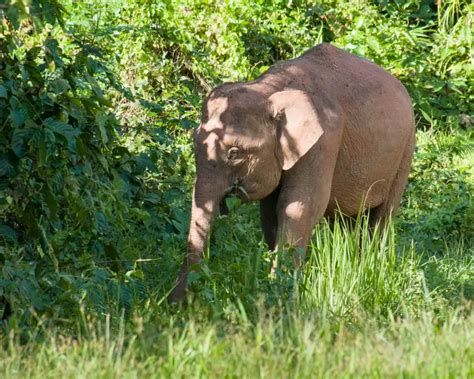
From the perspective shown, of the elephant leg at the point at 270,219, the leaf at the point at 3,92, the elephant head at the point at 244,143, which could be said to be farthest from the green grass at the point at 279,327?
the leaf at the point at 3,92

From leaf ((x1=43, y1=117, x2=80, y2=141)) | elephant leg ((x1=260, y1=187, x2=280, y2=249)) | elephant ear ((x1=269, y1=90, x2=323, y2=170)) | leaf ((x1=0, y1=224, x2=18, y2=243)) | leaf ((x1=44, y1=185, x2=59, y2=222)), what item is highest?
leaf ((x1=43, y1=117, x2=80, y2=141))

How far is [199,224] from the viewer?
7875 millimetres

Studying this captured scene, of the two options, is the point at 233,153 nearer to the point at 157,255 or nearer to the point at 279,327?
the point at 157,255

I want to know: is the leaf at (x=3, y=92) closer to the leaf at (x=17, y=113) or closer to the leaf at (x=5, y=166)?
the leaf at (x=17, y=113)

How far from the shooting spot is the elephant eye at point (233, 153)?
8.05m

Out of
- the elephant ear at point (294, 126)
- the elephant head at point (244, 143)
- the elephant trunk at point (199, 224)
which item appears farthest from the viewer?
the elephant ear at point (294, 126)

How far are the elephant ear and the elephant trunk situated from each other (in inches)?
22.4

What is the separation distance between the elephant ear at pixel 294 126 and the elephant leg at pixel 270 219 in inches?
25.5

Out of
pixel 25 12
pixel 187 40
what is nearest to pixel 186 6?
pixel 187 40

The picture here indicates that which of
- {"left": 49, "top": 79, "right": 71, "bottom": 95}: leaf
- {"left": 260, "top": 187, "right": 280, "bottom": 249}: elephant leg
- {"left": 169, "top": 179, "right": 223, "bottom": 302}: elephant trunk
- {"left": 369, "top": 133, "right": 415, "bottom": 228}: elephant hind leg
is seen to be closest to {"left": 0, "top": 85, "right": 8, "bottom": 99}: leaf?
{"left": 49, "top": 79, "right": 71, "bottom": 95}: leaf

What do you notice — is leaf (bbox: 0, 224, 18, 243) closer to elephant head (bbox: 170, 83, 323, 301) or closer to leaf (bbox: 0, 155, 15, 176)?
leaf (bbox: 0, 155, 15, 176)

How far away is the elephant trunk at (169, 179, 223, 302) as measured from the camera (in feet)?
25.4

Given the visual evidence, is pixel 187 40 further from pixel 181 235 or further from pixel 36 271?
pixel 36 271

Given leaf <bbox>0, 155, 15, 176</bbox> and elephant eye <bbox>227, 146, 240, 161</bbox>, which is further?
elephant eye <bbox>227, 146, 240, 161</bbox>
